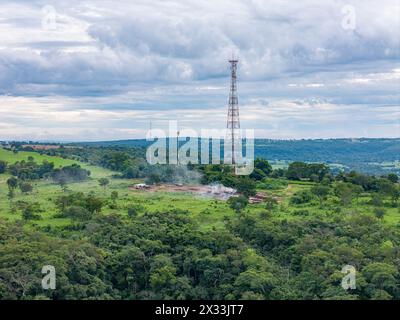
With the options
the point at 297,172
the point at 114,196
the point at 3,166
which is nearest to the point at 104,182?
the point at 114,196

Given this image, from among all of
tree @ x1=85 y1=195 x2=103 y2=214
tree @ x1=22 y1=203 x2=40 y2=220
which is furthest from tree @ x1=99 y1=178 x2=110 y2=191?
tree @ x1=85 y1=195 x2=103 y2=214

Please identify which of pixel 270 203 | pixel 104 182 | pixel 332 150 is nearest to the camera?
pixel 270 203

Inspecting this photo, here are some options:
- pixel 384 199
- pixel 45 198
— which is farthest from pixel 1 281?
pixel 384 199

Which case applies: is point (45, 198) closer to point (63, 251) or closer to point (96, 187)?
point (96, 187)

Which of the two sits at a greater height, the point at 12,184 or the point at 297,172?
the point at 297,172

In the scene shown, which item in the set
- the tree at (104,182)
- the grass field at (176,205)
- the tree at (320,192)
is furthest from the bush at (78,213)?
the tree at (320,192)

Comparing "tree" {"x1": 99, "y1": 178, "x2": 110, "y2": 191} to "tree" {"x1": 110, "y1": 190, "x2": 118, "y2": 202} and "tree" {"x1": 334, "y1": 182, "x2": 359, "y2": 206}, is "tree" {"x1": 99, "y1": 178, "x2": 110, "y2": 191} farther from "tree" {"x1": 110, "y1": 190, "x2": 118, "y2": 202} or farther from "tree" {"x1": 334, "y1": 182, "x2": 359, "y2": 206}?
"tree" {"x1": 334, "y1": 182, "x2": 359, "y2": 206}

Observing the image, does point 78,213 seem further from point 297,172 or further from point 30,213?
point 297,172
